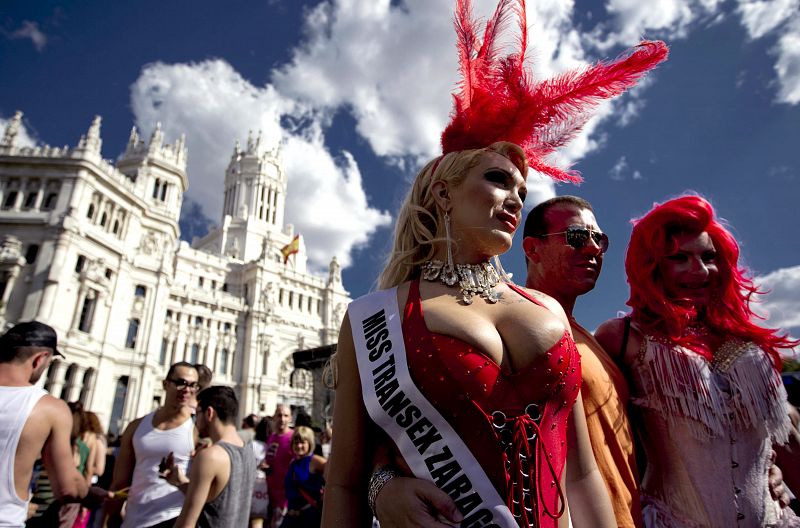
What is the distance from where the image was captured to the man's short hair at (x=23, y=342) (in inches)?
127

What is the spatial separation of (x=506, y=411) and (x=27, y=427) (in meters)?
3.34

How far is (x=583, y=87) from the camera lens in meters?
2.12

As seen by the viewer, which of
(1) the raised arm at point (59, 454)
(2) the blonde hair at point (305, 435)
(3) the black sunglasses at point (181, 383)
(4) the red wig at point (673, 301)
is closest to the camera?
(4) the red wig at point (673, 301)

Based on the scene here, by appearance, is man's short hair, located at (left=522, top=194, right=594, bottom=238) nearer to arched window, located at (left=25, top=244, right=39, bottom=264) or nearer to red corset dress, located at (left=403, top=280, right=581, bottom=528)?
red corset dress, located at (left=403, top=280, right=581, bottom=528)

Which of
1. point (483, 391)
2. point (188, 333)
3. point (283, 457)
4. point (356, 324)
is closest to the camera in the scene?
point (483, 391)

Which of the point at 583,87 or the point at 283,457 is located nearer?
the point at 583,87

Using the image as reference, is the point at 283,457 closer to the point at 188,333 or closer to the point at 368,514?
the point at 368,514

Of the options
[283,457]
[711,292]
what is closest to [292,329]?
[283,457]

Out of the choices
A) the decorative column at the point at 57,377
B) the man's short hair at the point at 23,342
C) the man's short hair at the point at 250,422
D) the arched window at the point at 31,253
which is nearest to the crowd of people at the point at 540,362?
the man's short hair at the point at 23,342

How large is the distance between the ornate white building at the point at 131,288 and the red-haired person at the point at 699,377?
28369 millimetres

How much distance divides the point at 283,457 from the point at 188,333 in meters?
37.1

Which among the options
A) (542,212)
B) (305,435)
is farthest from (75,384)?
(542,212)

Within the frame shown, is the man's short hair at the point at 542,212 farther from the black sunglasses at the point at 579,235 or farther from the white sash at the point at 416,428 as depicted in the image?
the white sash at the point at 416,428

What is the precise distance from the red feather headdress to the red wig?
0.79 meters
